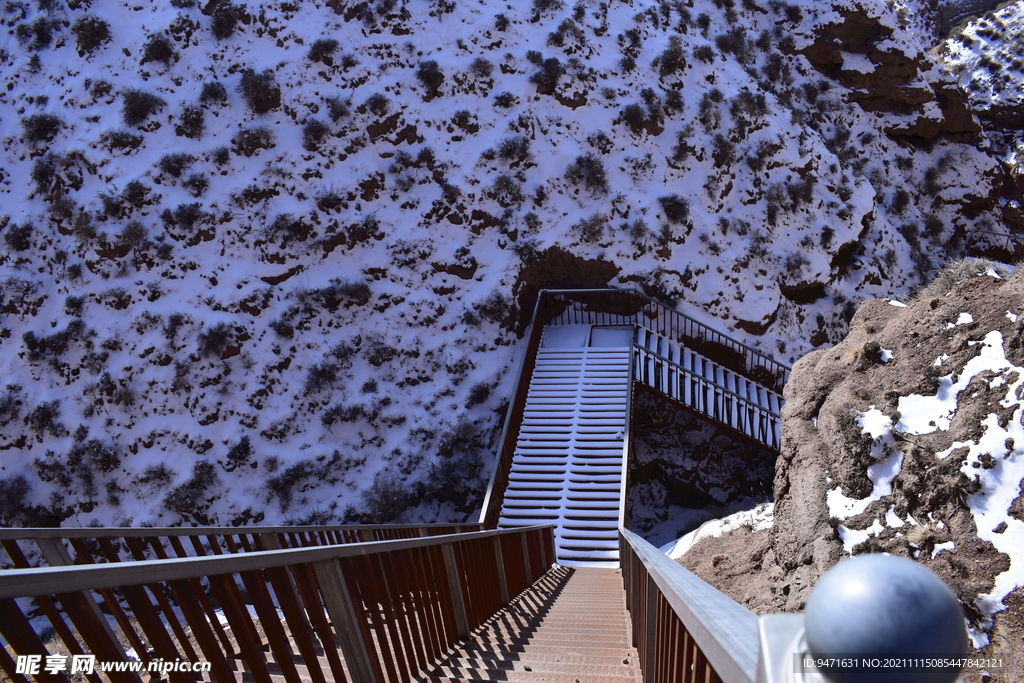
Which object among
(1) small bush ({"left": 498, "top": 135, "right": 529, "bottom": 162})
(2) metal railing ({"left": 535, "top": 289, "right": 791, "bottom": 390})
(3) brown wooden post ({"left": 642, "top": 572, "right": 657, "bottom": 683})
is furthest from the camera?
(1) small bush ({"left": 498, "top": 135, "right": 529, "bottom": 162})

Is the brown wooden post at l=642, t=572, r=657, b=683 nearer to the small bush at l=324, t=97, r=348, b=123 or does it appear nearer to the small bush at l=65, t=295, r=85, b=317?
the small bush at l=65, t=295, r=85, b=317

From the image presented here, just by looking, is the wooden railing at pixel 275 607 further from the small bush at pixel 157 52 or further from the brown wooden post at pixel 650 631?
the small bush at pixel 157 52

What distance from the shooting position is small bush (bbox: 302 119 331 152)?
16750mm

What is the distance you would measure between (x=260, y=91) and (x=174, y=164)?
3.36 meters

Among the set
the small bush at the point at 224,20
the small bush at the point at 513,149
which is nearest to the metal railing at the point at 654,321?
the small bush at the point at 513,149

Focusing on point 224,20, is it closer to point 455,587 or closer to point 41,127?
point 41,127

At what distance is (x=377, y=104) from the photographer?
1744 centimetres

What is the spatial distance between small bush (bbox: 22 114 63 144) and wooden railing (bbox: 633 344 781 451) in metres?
17.4

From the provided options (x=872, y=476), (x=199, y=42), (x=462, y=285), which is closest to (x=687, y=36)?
(x=462, y=285)

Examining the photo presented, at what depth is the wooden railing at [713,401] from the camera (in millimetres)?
13617

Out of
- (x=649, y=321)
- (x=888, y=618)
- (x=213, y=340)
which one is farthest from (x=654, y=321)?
(x=888, y=618)

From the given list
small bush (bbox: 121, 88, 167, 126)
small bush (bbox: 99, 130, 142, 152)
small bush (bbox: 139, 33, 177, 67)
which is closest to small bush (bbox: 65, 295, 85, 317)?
small bush (bbox: 99, 130, 142, 152)

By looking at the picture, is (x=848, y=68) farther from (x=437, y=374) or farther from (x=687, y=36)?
(x=437, y=374)

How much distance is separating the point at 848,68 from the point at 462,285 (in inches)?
754
